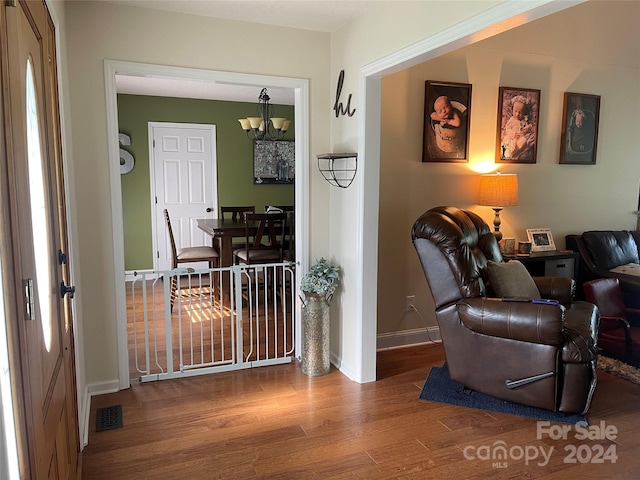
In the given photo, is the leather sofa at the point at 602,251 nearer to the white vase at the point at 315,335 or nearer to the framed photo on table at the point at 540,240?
the framed photo on table at the point at 540,240

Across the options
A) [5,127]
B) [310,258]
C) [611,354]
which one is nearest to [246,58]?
[310,258]

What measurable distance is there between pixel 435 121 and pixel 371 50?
41.0 inches

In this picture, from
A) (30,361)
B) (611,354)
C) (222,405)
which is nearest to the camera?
(30,361)

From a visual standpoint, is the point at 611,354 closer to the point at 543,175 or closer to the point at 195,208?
the point at 543,175

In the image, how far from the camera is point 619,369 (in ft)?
11.3

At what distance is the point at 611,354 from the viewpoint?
3627mm

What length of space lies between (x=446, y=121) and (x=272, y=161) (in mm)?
3620

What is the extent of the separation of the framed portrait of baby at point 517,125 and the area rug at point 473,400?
192 cm

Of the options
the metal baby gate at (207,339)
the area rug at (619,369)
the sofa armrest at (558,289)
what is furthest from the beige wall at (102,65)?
the area rug at (619,369)

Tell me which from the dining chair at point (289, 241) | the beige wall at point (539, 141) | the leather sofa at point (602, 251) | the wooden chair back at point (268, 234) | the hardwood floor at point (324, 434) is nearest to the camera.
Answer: the hardwood floor at point (324, 434)

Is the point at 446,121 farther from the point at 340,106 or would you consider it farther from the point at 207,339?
the point at 207,339

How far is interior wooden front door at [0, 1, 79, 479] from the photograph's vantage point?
1.05 metres

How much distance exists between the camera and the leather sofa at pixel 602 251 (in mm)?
4207

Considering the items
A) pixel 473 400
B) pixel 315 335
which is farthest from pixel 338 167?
pixel 473 400
